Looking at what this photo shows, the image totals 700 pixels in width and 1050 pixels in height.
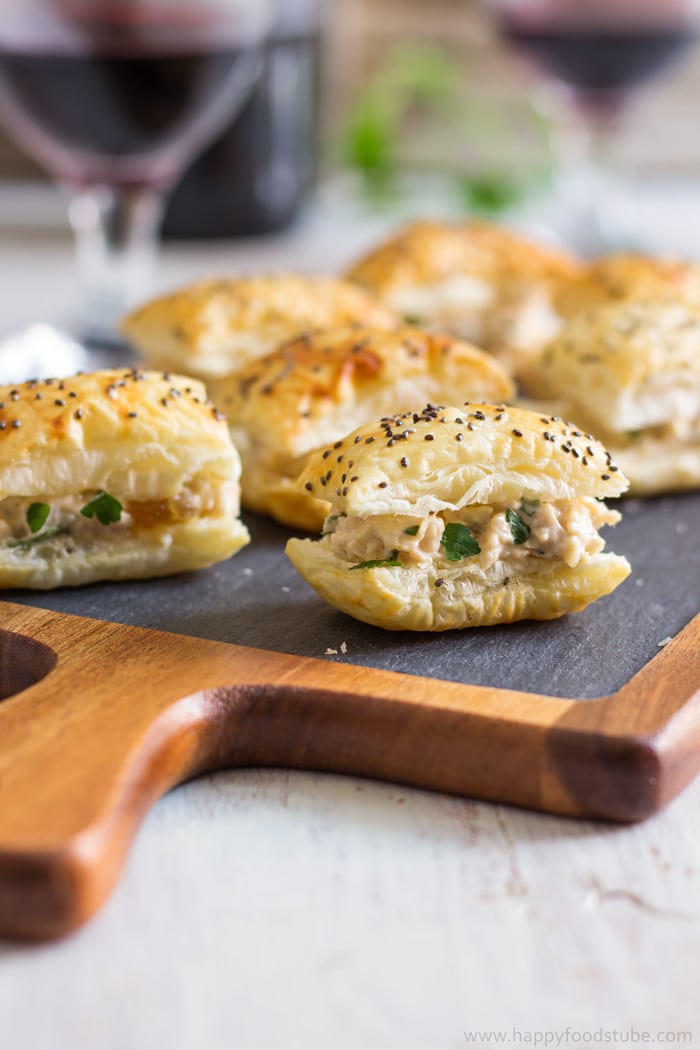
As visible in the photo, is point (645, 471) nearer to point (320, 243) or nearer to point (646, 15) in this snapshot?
point (646, 15)

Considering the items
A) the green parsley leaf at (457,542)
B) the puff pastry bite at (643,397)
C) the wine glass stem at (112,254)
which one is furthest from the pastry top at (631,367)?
the wine glass stem at (112,254)

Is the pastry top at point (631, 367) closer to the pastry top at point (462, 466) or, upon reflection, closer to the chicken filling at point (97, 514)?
the pastry top at point (462, 466)

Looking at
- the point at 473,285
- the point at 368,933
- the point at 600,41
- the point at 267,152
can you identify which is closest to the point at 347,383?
the point at 473,285

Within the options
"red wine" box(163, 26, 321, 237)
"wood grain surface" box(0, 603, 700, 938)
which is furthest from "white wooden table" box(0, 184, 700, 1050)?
"red wine" box(163, 26, 321, 237)

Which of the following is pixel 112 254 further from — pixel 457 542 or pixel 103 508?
pixel 457 542

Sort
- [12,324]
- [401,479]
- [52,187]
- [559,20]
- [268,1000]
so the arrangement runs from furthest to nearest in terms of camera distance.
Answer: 1. [52,187]
2. [559,20]
3. [12,324]
4. [401,479]
5. [268,1000]

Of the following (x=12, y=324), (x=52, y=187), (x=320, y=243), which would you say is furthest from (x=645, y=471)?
(x=52, y=187)
